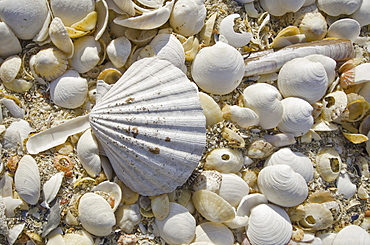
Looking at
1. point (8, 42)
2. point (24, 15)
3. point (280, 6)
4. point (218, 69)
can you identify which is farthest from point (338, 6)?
point (8, 42)

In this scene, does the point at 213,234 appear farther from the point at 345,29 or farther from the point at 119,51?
the point at 345,29

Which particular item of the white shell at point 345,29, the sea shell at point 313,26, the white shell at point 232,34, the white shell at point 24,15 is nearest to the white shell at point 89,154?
the white shell at point 24,15

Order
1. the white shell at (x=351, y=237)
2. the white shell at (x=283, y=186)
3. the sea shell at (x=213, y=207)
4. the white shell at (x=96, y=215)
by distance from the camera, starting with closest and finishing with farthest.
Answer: the white shell at (x=96, y=215) < the sea shell at (x=213, y=207) < the white shell at (x=283, y=186) < the white shell at (x=351, y=237)

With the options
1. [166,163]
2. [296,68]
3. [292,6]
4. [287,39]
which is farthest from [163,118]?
[292,6]

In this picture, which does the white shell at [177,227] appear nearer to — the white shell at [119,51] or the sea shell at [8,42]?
the white shell at [119,51]

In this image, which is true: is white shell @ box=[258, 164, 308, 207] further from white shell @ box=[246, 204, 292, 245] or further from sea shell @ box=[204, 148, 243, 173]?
sea shell @ box=[204, 148, 243, 173]
